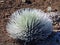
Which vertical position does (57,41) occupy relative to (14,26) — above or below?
below

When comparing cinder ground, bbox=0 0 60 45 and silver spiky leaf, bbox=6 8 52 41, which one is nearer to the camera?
silver spiky leaf, bbox=6 8 52 41

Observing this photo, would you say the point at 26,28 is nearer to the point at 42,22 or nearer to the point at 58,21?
the point at 42,22

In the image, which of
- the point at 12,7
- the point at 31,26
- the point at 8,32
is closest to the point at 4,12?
the point at 12,7

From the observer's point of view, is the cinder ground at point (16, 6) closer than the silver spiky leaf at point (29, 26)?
No

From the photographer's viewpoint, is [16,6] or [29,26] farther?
[16,6]

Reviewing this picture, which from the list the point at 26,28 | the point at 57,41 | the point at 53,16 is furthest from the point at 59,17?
the point at 26,28

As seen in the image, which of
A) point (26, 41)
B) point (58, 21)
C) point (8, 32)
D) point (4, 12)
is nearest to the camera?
point (26, 41)

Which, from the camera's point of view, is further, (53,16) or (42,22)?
(53,16)

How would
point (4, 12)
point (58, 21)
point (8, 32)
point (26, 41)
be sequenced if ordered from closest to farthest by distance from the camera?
point (26, 41)
point (8, 32)
point (58, 21)
point (4, 12)
